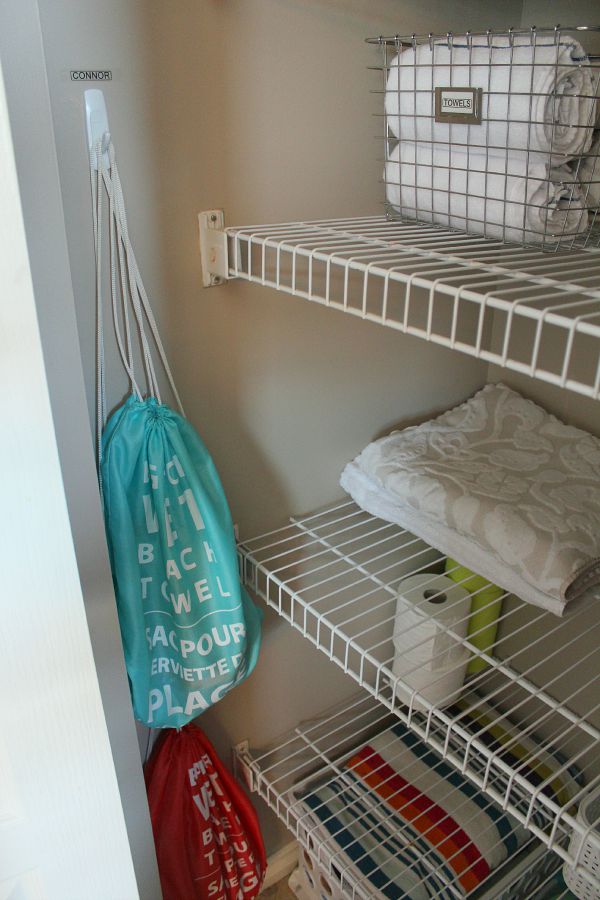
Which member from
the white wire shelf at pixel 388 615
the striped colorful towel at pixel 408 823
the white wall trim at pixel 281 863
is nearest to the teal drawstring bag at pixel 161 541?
the white wire shelf at pixel 388 615

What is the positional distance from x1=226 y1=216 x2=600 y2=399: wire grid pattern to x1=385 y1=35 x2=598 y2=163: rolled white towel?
0.37 feet

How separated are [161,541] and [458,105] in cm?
61

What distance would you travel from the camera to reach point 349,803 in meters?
1.25

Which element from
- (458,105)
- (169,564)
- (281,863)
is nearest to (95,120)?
(458,105)

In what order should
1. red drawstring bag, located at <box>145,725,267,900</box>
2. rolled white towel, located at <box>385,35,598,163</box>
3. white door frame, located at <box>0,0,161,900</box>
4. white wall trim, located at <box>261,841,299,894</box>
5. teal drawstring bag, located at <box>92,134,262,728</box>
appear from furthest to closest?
white wall trim, located at <box>261,841,299,894</box> < red drawstring bag, located at <box>145,725,267,900</box> < teal drawstring bag, located at <box>92,134,262,728</box> < rolled white towel, located at <box>385,35,598,163</box> < white door frame, located at <box>0,0,161,900</box>

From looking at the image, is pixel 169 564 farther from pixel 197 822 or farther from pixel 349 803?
pixel 349 803

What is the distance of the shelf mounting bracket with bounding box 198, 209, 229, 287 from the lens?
0.88m

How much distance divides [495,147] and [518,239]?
102 millimetres

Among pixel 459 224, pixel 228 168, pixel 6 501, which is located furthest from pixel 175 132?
pixel 6 501

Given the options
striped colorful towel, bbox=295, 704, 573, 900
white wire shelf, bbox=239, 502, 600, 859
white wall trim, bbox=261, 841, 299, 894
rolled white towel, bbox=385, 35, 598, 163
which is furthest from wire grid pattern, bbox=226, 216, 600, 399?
white wall trim, bbox=261, 841, 299, 894

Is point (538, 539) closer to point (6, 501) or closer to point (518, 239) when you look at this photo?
point (518, 239)

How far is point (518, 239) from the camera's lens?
0.80 m

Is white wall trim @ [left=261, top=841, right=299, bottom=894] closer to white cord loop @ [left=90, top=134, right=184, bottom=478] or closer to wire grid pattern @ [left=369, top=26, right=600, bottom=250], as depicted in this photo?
white cord loop @ [left=90, top=134, right=184, bottom=478]

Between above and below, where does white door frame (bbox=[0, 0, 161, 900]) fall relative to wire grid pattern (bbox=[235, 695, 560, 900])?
above
